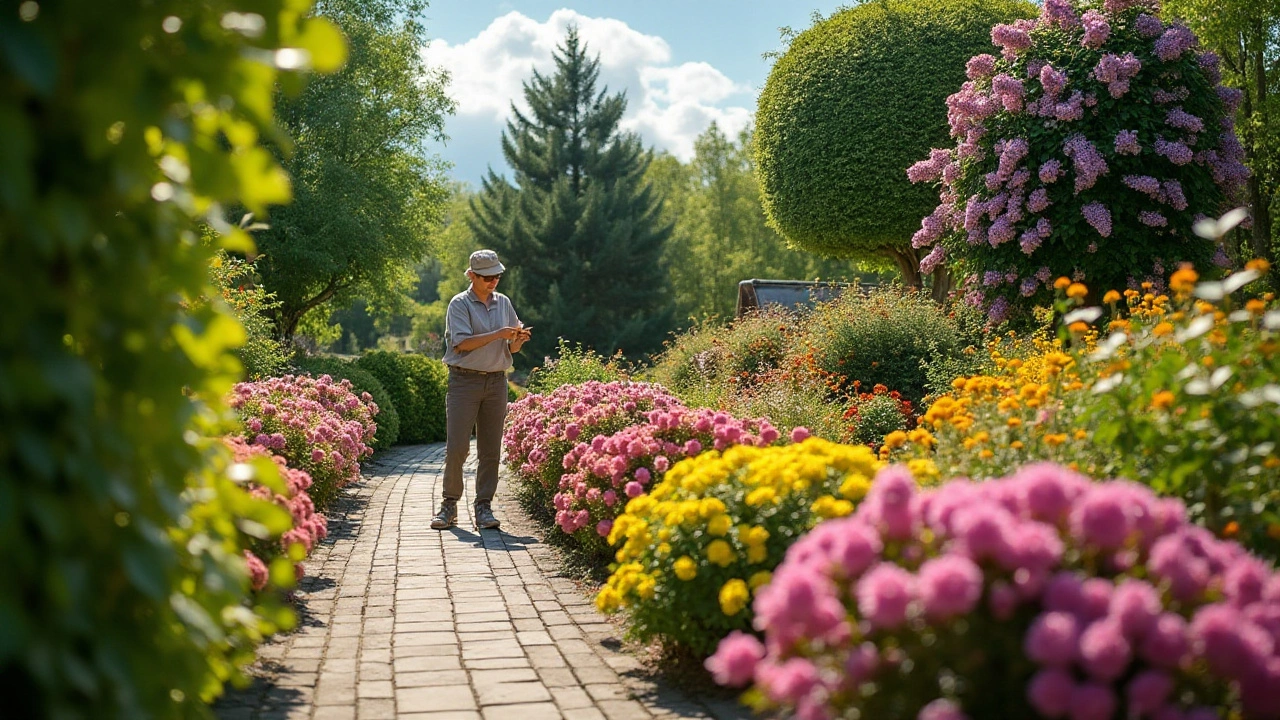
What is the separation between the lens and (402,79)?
26375mm

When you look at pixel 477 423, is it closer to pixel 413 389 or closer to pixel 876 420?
pixel 876 420

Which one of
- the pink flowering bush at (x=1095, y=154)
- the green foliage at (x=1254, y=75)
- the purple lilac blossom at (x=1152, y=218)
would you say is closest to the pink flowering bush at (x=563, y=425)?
the pink flowering bush at (x=1095, y=154)

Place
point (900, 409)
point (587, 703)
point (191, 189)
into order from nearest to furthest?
1. point (191, 189)
2. point (587, 703)
3. point (900, 409)

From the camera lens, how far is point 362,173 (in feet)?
77.9

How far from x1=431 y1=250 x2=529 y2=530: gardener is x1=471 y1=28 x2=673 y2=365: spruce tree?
2447 cm

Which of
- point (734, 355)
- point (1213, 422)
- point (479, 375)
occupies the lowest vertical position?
point (734, 355)

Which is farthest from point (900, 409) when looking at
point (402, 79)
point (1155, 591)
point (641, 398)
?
point (402, 79)

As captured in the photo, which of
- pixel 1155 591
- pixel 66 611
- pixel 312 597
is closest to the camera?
pixel 66 611

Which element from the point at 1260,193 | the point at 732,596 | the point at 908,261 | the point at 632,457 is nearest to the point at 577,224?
the point at 908,261

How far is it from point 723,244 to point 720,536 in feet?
126

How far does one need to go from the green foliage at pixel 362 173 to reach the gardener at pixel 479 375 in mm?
13690

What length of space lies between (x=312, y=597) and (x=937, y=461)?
3376 mm

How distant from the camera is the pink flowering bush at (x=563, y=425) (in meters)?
7.34

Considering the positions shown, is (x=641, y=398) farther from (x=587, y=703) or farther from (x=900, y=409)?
(x=587, y=703)
